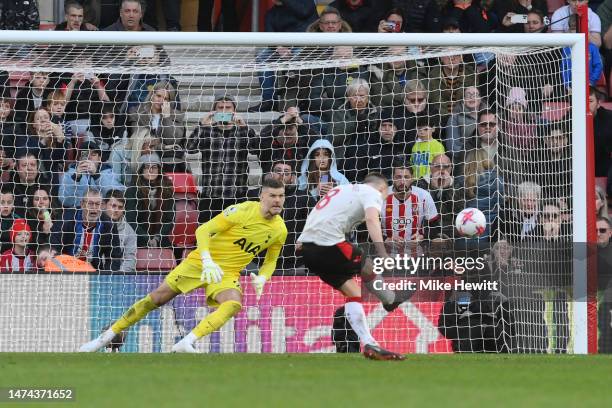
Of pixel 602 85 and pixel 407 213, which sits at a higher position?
pixel 602 85

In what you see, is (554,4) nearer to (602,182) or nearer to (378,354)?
(602,182)

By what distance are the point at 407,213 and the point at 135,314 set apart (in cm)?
324

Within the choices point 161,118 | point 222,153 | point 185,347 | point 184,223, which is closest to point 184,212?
point 184,223

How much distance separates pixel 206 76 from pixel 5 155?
249cm

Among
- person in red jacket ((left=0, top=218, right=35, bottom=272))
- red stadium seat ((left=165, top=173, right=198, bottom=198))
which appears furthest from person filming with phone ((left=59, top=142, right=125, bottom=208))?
→ red stadium seat ((left=165, top=173, right=198, bottom=198))

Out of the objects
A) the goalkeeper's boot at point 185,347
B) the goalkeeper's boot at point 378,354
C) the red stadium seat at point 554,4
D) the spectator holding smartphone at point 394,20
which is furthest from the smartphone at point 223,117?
the red stadium seat at point 554,4

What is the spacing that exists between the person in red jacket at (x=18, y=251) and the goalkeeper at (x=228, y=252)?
176cm

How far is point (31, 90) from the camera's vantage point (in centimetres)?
1453

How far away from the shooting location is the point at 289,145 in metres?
14.5

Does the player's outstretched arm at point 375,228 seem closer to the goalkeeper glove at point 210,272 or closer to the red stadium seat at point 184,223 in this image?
the goalkeeper glove at point 210,272

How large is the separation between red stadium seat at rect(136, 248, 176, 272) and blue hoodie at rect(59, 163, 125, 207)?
747mm

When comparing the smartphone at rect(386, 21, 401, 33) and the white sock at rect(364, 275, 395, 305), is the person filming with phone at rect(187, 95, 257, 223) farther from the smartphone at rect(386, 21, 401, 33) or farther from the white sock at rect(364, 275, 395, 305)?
the smartphone at rect(386, 21, 401, 33)

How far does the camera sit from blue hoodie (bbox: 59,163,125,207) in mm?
14117

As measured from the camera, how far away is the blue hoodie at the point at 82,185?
14.1 m
